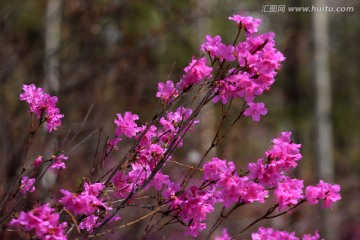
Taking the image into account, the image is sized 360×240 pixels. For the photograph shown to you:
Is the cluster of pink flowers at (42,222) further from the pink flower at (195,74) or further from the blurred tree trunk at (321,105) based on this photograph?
the blurred tree trunk at (321,105)

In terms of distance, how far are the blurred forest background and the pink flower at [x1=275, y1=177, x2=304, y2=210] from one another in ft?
2.70

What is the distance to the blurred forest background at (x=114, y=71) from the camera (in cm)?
507

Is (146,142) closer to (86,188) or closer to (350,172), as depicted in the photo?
(86,188)

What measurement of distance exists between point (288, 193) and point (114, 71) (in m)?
4.14

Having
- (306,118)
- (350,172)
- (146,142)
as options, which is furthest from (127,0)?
(350,172)

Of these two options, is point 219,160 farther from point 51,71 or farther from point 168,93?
point 51,71

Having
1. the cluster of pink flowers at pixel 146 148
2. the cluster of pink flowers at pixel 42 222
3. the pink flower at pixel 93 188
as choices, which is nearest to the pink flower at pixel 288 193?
the cluster of pink flowers at pixel 146 148

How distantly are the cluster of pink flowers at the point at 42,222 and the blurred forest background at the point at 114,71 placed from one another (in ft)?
1.50

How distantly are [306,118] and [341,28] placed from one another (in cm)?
422

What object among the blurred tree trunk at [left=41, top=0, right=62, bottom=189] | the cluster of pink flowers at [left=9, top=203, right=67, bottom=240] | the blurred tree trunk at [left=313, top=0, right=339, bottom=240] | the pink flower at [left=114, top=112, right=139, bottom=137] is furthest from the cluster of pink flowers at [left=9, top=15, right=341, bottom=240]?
the blurred tree trunk at [left=313, top=0, right=339, bottom=240]

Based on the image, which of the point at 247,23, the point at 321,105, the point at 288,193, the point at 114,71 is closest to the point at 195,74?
the point at 247,23

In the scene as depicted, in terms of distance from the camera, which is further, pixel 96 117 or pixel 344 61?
pixel 344 61

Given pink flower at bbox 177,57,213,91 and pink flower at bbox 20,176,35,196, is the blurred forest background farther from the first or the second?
pink flower at bbox 177,57,213,91

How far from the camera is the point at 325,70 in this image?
7.78 meters
